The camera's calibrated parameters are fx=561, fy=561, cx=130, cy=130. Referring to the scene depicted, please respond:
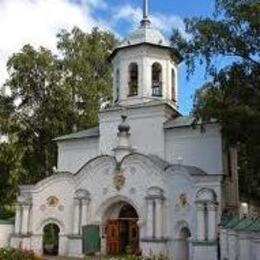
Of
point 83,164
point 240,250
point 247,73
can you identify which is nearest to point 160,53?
point 83,164

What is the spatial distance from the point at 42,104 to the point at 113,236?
40.9 ft

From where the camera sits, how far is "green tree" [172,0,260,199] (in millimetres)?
19188

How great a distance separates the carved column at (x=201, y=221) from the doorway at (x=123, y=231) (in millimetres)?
3814

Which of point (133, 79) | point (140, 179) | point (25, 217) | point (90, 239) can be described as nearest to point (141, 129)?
point (133, 79)

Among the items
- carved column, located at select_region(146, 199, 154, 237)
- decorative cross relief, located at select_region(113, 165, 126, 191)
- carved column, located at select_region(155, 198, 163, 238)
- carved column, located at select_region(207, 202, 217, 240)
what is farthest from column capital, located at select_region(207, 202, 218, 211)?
decorative cross relief, located at select_region(113, 165, 126, 191)

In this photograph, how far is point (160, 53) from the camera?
2791 centimetres

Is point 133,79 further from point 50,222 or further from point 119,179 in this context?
point 50,222

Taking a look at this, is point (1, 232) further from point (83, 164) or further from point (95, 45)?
point (95, 45)

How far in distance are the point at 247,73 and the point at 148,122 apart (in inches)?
302

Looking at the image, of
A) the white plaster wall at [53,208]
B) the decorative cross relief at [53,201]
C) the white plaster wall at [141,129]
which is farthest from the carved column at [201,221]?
the decorative cross relief at [53,201]

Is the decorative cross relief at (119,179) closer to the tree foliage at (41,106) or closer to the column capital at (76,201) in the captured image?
the column capital at (76,201)

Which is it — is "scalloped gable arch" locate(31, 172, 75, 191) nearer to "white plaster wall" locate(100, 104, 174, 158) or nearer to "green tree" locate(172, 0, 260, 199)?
"white plaster wall" locate(100, 104, 174, 158)

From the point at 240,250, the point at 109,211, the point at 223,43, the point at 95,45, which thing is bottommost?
the point at 240,250

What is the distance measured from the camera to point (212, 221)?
21.9 meters
